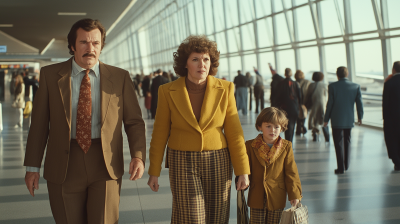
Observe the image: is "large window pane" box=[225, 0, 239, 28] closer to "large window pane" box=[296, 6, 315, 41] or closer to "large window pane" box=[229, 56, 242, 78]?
"large window pane" box=[229, 56, 242, 78]

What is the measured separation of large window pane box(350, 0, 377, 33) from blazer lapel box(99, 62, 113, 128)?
10.4 meters

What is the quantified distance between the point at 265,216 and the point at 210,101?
1031mm

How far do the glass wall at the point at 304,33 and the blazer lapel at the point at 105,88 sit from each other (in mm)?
9666

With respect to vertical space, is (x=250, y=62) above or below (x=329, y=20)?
below

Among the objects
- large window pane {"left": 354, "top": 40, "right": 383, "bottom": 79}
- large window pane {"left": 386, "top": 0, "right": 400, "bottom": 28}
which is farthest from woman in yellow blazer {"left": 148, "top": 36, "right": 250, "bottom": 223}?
large window pane {"left": 354, "top": 40, "right": 383, "bottom": 79}

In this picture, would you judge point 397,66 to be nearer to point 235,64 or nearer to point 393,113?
point 393,113

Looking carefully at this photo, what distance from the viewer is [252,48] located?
1903cm

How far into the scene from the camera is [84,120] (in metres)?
2.41

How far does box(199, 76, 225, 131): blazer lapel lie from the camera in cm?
268

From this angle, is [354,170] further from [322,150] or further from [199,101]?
[199,101]

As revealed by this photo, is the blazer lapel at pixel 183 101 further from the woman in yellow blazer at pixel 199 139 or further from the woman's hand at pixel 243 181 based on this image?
the woman's hand at pixel 243 181

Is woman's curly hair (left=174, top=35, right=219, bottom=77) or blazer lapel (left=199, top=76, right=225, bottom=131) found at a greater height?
woman's curly hair (left=174, top=35, right=219, bottom=77)

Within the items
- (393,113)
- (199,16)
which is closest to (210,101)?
(393,113)

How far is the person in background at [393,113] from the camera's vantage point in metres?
6.50
